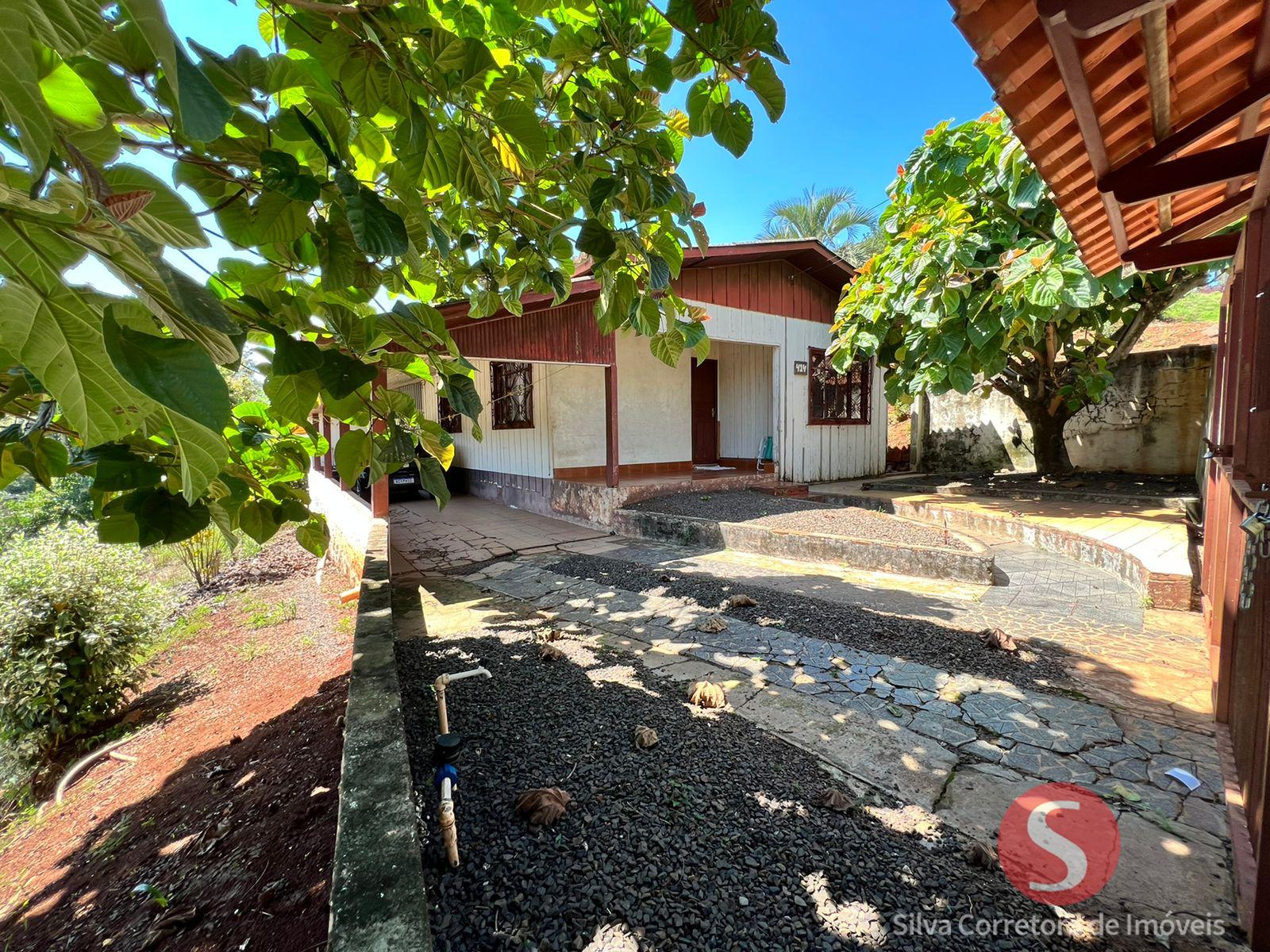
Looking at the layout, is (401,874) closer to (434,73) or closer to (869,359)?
(434,73)

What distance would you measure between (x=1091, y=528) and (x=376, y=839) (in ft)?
24.3

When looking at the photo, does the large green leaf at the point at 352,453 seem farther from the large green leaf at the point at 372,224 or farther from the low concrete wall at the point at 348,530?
the low concrete wall at the point at 348,530

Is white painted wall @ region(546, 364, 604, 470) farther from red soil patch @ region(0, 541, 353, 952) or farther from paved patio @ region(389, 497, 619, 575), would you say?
red soil patch @ region(0, 541, 353, 952)

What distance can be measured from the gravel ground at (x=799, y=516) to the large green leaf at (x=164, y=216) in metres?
5.93

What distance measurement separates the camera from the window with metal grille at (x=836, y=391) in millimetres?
10641

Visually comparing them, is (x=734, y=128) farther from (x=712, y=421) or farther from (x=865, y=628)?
(x=712, y=421)

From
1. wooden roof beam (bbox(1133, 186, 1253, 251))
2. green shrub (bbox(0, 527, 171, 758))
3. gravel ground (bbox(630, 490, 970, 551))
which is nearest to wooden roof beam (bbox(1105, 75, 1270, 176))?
wooden roof beam (bbox(1133, 186, 1253, 251))

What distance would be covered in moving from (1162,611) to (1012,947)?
4.03 m

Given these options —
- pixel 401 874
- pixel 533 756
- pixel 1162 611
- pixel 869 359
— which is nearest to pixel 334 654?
pixel 533 756

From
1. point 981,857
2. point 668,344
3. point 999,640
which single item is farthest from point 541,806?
point 999,640

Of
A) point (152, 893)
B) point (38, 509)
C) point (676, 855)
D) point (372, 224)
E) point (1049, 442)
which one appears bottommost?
point (38, 509)

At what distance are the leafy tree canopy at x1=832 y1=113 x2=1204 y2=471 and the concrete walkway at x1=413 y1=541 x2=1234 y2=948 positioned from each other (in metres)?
2.98

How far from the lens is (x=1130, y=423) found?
30.6 feet

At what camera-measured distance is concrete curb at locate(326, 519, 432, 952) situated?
1.08m
